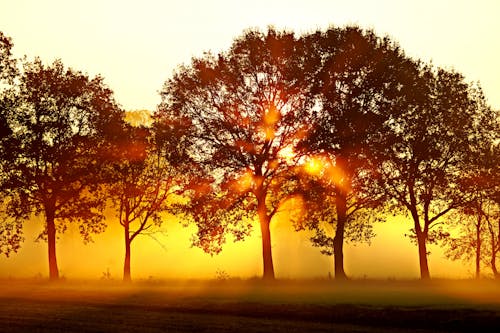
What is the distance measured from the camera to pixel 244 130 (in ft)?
182

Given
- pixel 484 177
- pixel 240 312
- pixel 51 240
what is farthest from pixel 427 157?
pixel 51 240

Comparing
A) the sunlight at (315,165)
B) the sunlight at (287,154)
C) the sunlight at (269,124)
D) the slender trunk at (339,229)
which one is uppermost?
the sunlight at (269,124)

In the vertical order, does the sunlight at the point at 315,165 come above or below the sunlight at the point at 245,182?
above

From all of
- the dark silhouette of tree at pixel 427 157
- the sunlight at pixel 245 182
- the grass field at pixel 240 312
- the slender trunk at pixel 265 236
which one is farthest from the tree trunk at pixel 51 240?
the dark silhouette of tree at pixel 427 157

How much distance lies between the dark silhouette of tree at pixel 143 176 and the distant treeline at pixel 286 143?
111 centimetres

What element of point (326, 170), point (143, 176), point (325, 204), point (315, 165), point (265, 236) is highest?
point (143, 176)

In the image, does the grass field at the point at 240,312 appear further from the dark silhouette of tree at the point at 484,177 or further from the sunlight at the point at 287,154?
the dark silhouette of tree at the point at 484,177

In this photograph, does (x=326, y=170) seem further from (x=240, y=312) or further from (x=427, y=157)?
(x=240, y=312)

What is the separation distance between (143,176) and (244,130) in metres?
12.1

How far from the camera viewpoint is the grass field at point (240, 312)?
24.5 m

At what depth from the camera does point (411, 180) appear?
5591cm

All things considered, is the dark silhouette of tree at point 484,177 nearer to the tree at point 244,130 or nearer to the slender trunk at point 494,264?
the slender trunk at point 494,264

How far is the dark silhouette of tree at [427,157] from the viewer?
5566cm

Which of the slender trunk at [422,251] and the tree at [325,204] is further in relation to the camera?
the slender trunk at [422,251]
